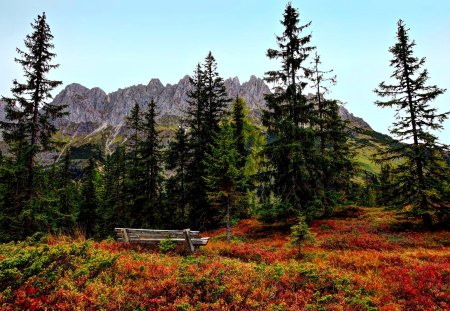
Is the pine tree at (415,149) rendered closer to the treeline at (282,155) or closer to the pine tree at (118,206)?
the treeline at (282,155)

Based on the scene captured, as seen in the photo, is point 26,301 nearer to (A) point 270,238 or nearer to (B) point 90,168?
(A) point 270,238

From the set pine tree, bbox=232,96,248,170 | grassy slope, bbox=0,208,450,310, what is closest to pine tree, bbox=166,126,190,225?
pine tree, bbox=232,96,248,170

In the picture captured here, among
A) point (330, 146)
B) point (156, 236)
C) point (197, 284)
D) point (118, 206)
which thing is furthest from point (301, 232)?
point (118, 206)

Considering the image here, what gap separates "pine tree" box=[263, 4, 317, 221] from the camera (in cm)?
2197

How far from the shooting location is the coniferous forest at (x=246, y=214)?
22.6 ft

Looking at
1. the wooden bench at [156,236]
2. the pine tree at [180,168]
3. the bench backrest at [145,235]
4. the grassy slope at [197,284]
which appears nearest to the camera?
the grassy slope at [197,284]

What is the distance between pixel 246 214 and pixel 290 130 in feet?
51.9

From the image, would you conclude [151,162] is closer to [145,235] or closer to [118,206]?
[118,206]

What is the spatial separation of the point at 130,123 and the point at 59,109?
1326 cm

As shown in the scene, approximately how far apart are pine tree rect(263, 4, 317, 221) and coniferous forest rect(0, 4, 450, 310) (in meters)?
0.12

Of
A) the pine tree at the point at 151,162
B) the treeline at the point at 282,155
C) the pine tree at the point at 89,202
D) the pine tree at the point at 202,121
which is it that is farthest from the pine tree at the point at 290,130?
the pine tree at the point at 89,202

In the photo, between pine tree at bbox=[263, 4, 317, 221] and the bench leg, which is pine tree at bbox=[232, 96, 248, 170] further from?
the bench leg

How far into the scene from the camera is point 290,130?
22.2 meters

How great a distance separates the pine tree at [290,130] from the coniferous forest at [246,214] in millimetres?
118
